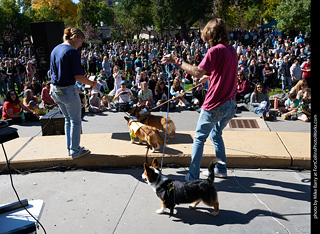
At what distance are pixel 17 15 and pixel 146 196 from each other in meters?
51.1

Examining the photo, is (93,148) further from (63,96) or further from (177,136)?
(177,136)

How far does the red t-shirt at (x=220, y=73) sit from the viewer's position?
3633mm

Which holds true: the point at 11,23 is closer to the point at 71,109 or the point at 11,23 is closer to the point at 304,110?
the point at 304,110

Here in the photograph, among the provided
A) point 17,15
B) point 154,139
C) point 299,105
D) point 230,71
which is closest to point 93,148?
point 154,139

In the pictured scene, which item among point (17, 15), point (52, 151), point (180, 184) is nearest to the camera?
point (180, 184)

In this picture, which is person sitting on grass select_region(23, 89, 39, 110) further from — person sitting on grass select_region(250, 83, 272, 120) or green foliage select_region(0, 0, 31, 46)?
green foliage select_region(0, 0, 31, 46)

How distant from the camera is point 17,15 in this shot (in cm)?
4778

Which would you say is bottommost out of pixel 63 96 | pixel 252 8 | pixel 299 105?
pixel 299 105

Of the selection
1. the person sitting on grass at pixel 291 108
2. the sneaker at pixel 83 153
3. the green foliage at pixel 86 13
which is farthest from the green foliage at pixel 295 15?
the green foliage at pixel 86 13

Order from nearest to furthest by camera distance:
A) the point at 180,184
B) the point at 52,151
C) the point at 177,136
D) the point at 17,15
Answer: the point at 180,184 < the point at 52,151 < the point at 177,136 < the point at 17,15

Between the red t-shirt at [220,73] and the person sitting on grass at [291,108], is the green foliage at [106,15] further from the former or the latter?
the red t-shirt at [220,73]

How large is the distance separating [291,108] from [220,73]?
647 centimetres

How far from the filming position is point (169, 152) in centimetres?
486

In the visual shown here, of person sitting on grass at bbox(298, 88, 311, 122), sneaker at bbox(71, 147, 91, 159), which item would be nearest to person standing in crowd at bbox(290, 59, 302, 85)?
person sitting on grass at bbox(298, 88, 311, 122)
